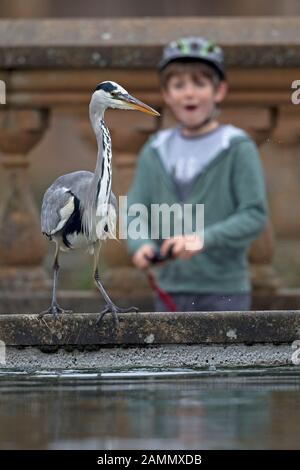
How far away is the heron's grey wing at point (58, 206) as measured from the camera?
7840mm

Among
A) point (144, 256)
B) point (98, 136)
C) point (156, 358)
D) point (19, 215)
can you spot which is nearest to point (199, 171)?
point (144, 256)

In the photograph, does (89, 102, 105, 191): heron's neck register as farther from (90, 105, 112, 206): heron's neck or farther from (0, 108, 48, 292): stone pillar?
(0, 108, 48, 292): stone pillar

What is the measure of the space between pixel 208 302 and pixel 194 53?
1169 millimetres

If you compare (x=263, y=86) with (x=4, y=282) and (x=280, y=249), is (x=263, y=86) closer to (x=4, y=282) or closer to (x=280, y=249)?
(x=4, y=282)

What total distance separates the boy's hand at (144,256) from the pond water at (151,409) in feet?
4.86

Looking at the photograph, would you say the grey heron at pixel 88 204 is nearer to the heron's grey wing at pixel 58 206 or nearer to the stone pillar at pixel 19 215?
the heron's grey wing at pixel 58 206

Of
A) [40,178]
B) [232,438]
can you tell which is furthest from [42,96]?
[40,178]

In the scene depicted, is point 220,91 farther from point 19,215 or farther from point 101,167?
point 101,167

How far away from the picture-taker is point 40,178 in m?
17.0

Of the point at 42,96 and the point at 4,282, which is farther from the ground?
the point at 42,96

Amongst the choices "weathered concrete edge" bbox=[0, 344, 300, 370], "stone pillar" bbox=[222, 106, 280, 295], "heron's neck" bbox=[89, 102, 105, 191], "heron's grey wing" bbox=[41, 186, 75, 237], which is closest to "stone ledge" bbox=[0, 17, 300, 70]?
"stone pillar" bbox=[222, 106, 280, 295]

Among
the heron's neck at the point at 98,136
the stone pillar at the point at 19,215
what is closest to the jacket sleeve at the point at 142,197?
the stone pillar at the point at 19,215

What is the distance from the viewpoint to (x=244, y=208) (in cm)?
951
